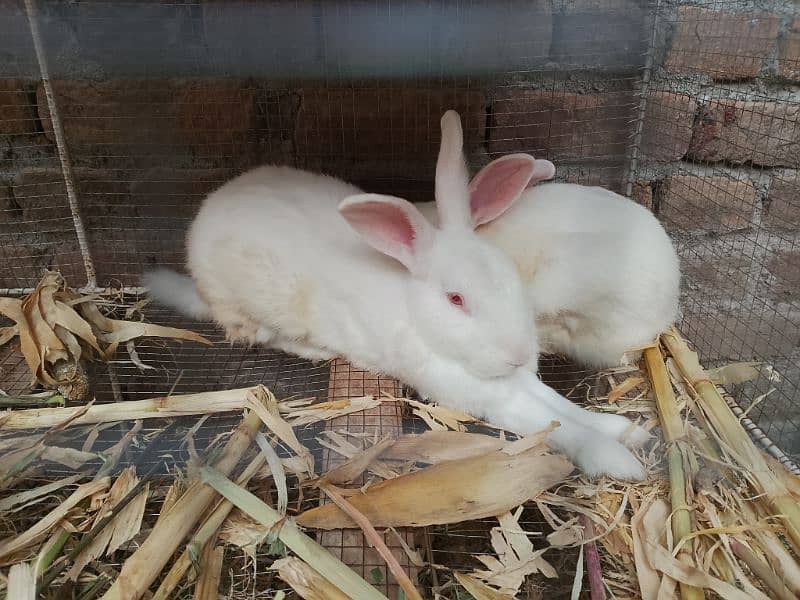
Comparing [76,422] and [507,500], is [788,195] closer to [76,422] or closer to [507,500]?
[507,500]

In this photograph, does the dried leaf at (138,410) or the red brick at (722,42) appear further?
the red brick at (722,42)

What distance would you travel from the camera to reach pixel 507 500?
1.23 meters

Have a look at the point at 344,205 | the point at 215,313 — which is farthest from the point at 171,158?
the point at 344,205

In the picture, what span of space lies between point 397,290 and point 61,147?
4.04 feet

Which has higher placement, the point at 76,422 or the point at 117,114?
the point at 117,114

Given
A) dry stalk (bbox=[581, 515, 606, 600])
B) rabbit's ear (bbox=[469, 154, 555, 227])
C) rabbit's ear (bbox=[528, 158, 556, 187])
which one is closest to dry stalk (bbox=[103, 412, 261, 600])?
dry stalk (bbox=[581, 515, 606, 600])

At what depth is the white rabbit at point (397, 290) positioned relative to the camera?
1430 mm

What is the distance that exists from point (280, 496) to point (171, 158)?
131 cm

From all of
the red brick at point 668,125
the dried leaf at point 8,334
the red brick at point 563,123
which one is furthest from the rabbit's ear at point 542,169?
the dried leaf at point 8,334

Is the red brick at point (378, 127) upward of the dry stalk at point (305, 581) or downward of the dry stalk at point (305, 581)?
upward

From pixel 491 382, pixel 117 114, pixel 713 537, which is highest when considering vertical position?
pixel 117 114

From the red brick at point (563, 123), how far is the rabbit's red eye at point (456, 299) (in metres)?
0.81

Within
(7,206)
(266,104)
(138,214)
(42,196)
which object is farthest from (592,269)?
(7,206)

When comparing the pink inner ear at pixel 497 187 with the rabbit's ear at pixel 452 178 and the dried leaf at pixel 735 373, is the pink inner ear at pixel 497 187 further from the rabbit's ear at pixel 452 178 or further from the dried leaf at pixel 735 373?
the dried leaf at pixel 735 373
